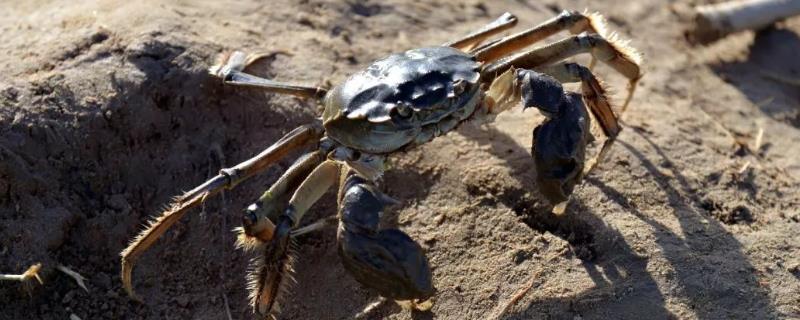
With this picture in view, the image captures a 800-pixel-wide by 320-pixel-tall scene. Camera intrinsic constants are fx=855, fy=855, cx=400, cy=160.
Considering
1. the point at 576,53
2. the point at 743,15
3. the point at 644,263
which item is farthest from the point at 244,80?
the point at 743,15

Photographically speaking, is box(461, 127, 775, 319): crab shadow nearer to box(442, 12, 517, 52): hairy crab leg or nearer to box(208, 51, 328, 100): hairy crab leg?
box(442, 12, 517, 52): hairy crab leg

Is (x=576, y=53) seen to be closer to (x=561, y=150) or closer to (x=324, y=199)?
(x=561, y=150)

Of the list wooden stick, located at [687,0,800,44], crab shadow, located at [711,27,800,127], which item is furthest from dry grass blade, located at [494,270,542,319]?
wooden stick, located at [687,0,800,44]

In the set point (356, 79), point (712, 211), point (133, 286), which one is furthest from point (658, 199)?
point (133, 286)

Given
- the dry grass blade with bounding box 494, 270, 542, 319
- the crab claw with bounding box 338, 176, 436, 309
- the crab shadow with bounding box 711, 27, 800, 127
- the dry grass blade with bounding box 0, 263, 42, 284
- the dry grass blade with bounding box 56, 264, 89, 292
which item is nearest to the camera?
the crab claw with bounding box 338, 176, 436, 309

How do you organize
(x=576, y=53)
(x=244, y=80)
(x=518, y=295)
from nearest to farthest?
1. (x=518, y=295)
2. (x=576, y=53)
3. (x=244, y=80)

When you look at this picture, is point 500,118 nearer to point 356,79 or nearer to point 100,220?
point 356,79

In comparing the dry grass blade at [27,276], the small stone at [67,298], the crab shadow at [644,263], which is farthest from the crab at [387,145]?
the dry grass blade at [27,276]
